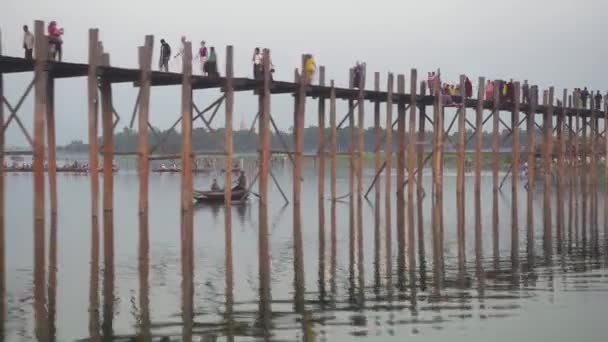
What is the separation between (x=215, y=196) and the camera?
3434cm

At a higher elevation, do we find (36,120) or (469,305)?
(36,120)

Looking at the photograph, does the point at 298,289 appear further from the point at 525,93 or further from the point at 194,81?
the point at 525,93

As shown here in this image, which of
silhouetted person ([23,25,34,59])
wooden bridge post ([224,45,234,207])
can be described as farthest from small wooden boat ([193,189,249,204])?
silhouetted person ([23,25,34,59])

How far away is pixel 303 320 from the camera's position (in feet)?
38.6

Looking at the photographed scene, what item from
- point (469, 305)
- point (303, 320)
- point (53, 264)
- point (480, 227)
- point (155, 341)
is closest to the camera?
point (155, 341)

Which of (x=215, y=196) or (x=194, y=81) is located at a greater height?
(x=194, y=81)

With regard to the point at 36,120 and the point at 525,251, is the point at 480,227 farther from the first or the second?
the point at 36,120

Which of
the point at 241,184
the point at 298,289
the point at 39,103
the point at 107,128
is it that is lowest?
the point at 298,289

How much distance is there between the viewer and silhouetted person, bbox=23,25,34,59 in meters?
22.2

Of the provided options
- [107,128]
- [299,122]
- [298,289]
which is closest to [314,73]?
[299,122]

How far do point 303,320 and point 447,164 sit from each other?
9177cm

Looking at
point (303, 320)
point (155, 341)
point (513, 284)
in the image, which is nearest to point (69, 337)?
point (155, 341)

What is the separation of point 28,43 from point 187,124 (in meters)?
4.60

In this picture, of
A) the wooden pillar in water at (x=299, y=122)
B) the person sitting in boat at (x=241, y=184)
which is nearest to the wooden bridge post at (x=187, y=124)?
the wooden pillar in water at (x=299, y=122)
